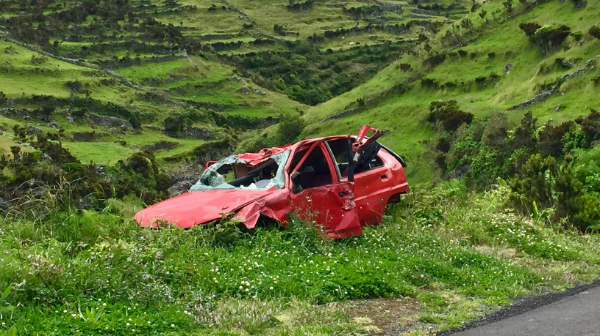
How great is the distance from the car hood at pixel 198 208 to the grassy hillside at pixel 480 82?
3905 centimetres

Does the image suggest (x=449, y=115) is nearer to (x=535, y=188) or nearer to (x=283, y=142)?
(x=283, y=142)

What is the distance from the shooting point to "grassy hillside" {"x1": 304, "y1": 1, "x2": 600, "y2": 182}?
4800 centimetres

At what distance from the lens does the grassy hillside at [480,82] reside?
157 ft

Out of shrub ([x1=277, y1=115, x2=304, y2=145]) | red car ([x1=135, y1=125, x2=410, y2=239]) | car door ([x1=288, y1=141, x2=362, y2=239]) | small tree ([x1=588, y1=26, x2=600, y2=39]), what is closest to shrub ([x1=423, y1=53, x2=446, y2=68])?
shrub ([x1=277, y1=115, x2=304, y2=145])

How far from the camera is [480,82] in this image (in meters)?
59.1

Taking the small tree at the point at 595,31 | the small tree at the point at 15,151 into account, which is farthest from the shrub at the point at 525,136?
the small tree at the point at 15,151

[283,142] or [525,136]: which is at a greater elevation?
[525,136]

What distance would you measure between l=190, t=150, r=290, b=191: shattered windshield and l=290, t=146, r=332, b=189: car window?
486mm

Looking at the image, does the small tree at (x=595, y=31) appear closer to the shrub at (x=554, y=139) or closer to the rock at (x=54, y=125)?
the shrub at (x=554, y=139)

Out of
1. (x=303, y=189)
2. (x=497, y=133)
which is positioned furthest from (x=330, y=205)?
(x=497, y=133)

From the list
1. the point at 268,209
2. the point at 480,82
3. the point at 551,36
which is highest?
the point at 268,209

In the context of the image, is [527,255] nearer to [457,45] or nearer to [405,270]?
[405,270]

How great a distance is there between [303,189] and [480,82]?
53608 millimetres

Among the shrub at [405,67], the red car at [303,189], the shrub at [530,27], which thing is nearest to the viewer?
the red car at [303,189]
